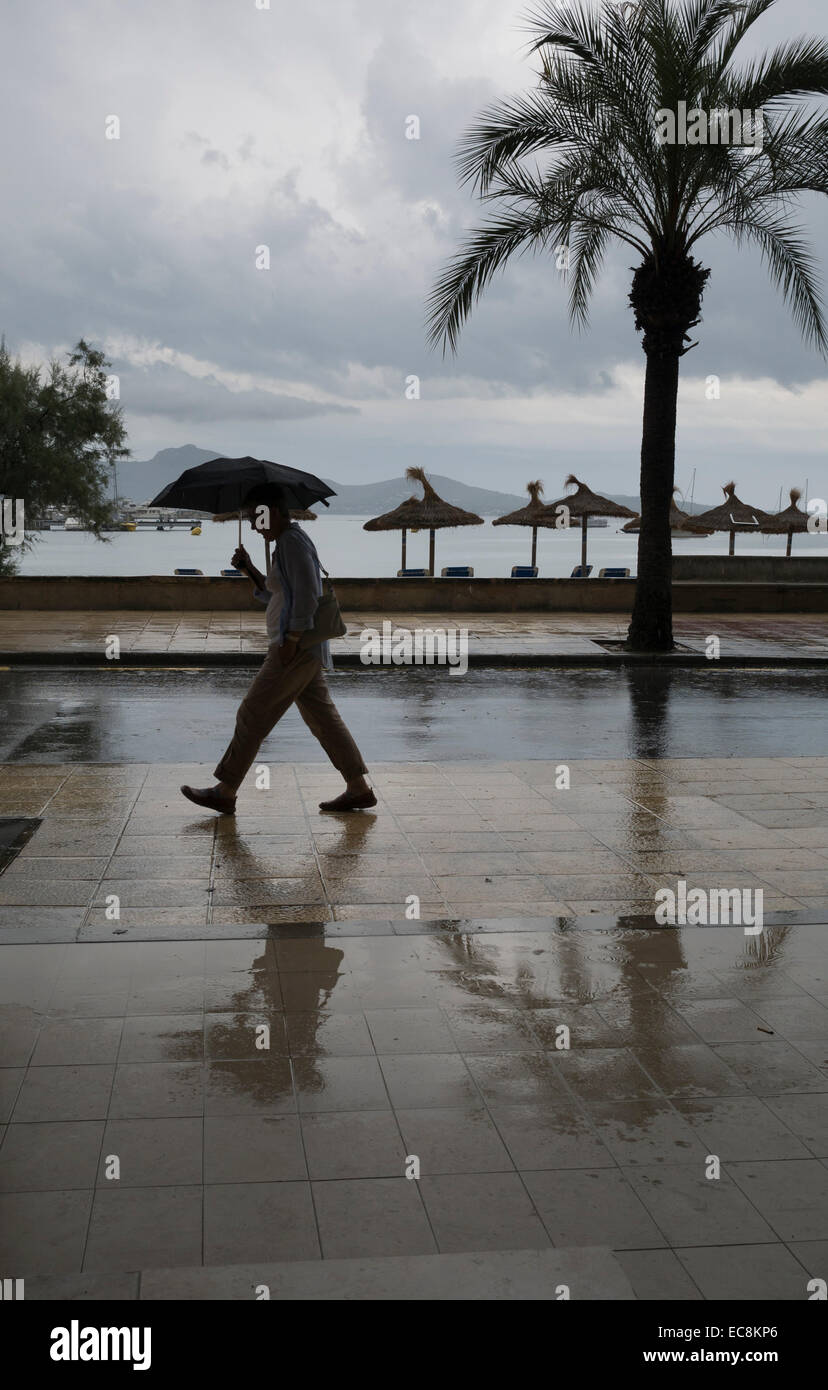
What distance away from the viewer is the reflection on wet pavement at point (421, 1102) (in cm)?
322

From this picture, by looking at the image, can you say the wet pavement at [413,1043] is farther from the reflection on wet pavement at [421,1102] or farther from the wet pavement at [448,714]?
the wet pavement at [448,714]

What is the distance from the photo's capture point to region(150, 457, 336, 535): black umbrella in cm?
813

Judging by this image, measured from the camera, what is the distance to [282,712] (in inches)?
306

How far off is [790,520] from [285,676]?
31399 millimetres

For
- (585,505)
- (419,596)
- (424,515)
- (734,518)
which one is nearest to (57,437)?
(419,596)

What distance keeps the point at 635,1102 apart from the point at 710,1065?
16.0 inches

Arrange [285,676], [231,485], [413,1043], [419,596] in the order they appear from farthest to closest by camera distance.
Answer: [419,596] → [231,485] → [285,676] → [413,1043]

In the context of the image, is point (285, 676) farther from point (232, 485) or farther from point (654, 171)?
point (654, 171)

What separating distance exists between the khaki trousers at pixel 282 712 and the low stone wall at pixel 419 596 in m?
13.4

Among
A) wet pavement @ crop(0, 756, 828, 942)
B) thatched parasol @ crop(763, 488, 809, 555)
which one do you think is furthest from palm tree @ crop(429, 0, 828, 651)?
thatched parasol @ crop(763, 488, 809, 555)

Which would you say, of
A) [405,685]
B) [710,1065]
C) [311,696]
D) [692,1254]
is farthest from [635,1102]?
[405,685]

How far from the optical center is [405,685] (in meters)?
14.5
